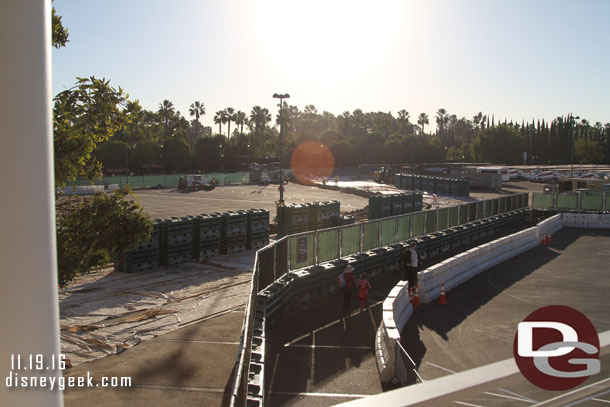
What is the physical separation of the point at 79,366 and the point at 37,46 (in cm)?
996

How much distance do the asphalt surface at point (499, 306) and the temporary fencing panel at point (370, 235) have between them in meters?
3.79

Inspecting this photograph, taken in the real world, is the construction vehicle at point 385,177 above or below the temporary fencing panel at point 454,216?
above

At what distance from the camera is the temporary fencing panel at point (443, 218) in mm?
25797

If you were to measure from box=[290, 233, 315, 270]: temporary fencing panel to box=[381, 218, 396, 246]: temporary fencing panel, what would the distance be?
16.0ft

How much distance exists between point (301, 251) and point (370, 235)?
4301 millimetres

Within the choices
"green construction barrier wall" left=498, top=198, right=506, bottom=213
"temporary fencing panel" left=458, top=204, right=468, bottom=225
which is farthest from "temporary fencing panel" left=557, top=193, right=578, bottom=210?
"temporary fencing panel" left=458, top=204, right=468, bottom=225

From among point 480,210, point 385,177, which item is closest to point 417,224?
point 480,210

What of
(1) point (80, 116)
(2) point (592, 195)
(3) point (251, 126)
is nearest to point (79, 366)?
(1) point (80, 116)

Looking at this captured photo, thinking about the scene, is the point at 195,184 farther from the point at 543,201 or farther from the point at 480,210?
the point at 480,210

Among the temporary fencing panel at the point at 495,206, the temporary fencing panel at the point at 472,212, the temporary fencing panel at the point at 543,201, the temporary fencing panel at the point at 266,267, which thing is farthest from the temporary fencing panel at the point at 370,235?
the temporary fencing panel at the point at 543,201

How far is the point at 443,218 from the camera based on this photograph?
26188 mm

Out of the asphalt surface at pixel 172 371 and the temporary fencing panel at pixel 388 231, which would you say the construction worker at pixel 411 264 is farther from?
the asphalt surface at pixel 172 371

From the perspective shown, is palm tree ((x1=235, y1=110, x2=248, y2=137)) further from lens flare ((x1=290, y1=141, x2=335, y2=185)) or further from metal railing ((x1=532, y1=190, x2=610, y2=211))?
metal railing ((x1=532, y1=190, x2=610, y2=211))

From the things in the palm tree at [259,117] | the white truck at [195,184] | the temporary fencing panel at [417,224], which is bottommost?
the temporary fencing panel at [417,224]
